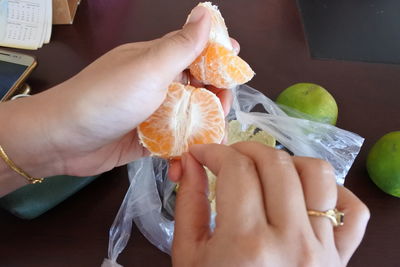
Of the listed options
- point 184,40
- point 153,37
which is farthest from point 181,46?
point 153,37

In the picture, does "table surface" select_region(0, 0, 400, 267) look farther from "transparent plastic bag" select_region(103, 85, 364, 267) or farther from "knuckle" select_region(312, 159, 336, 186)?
"knuckle" select_region(312, 159, 336, 186)

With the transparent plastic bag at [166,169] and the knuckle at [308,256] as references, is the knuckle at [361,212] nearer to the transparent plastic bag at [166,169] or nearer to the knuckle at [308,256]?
the knuckle at [308,256]

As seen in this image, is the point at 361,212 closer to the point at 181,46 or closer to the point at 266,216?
the point at 266,216

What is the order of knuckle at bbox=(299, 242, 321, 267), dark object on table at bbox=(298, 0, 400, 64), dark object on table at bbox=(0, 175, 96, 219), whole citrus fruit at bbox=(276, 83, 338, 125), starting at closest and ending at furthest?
1. knuckle at bbox=(299, 242, 321, 267)
2. dark object on table at bbox=(0, 175, 96, 219)
3. whole citrus fruit at bbox=(276, 83, 338, 125)
4. dark object on table at bbox=(298, 0, 400, 64)

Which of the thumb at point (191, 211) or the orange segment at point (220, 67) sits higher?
the orange segment at point (220, 67)

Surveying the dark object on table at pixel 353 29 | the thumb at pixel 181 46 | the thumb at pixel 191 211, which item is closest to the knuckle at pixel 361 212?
the thumb at pixel 191 211

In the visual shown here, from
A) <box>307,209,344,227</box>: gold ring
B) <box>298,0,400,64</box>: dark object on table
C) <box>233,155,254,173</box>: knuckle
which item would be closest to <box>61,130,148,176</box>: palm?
<box>233,155,254,173</box>: knuckle
